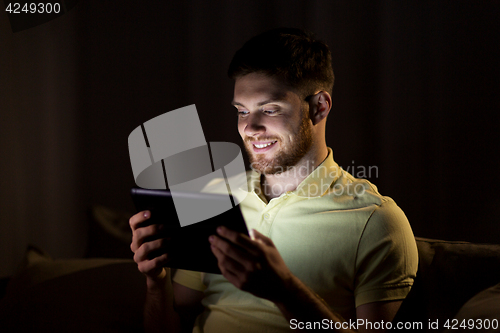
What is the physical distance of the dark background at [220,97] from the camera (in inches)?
47.5

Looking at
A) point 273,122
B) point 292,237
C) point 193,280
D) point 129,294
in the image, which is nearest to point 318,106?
point 273,122

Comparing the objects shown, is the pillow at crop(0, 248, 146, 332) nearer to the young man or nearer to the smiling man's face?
the young man

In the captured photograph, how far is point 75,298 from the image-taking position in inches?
36.7

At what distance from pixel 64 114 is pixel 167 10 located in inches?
25.3

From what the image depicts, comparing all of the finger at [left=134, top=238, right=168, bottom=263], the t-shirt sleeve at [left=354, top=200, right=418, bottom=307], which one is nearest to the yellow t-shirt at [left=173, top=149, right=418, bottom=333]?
the t-shirt sleeve at [left=354, top=200, right=418, bottom=307]

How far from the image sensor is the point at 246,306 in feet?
2.70

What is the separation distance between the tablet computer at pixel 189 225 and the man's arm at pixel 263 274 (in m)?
0.02

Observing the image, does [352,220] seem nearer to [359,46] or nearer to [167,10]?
[359,46]

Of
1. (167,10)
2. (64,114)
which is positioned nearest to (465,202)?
(167,10)

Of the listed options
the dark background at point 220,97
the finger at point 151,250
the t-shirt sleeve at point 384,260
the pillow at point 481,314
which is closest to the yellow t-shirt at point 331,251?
the t-shirt sleeve at point 384,260

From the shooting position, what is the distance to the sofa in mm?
747

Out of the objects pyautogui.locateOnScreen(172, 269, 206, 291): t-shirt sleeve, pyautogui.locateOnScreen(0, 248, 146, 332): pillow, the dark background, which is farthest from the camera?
the dark background

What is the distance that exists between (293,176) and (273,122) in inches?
6.4

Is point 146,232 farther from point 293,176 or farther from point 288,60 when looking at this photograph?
point 288,60
